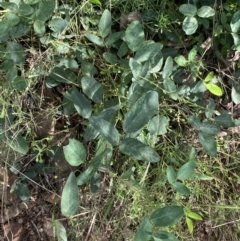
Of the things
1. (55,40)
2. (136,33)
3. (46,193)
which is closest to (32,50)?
(55,40)

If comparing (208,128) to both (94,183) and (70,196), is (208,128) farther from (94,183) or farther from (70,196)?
(70,196)

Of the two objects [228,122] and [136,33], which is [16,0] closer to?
[136,33]

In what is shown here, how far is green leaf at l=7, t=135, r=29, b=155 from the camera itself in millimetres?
1339

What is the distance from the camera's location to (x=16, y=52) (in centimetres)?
133

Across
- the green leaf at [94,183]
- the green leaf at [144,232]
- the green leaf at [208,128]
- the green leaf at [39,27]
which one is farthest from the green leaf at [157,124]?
the green leaf at [39,27]

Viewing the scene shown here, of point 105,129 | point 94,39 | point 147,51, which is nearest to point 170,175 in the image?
point 105,129

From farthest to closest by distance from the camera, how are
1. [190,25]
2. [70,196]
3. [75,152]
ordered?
1. [190,25]
2. [75,152]
3. [70,196]

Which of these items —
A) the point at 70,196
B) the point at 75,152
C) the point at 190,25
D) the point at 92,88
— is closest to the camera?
the point at 70,196

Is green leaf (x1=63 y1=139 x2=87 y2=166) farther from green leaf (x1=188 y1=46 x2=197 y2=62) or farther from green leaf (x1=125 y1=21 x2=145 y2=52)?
green leaf (x1=188 y1=46 x2=197 y2=62)

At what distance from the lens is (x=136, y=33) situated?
131cm

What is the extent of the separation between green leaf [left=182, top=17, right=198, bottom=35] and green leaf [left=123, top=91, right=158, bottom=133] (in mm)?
379

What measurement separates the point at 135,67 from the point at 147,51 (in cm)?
6

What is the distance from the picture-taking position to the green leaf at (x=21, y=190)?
148 cm

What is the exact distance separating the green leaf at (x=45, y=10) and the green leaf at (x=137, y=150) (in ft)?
1.46
